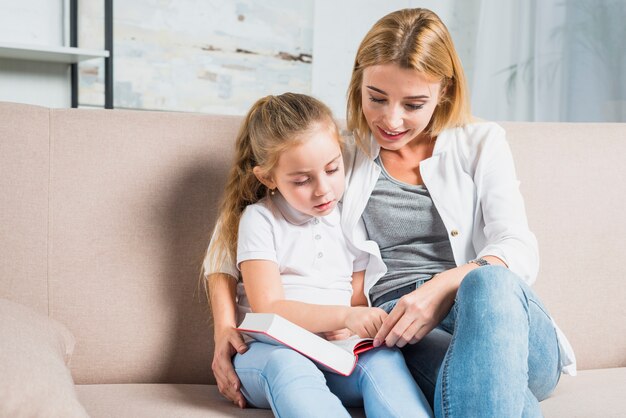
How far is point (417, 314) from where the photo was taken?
1.29 metres

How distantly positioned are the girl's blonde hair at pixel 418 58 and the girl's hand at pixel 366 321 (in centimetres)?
42

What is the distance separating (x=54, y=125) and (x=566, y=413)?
3.69ft

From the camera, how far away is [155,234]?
5.16 feet

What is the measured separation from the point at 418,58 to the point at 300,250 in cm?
43

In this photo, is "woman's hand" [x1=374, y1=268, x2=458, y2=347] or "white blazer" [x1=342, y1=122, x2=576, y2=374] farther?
"white blazer" [x1=342, y1=122, x2=576, y2=374]

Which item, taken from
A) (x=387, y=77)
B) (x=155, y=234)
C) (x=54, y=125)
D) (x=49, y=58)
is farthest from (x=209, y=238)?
(x=49, y=58)

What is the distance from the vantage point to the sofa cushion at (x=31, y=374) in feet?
3.38

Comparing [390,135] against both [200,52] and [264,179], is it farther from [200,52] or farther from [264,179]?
[200,52]

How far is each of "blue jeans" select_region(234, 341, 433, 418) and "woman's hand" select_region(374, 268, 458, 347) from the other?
34 mm

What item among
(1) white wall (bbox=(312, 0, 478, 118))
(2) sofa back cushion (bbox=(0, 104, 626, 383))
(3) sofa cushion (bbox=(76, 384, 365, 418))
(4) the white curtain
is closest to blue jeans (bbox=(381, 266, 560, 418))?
(3) sofa cushion (bbox=(76, 384, 365, 418))

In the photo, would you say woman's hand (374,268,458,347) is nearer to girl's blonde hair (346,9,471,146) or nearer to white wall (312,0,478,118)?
girl's blonde hair (346,9,471,146)

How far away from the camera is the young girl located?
1.27m

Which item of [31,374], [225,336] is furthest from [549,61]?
[31,374]

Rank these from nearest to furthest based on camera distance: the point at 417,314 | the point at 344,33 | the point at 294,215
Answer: the point at 417,314, the point at 294,215, the point at 344,33
